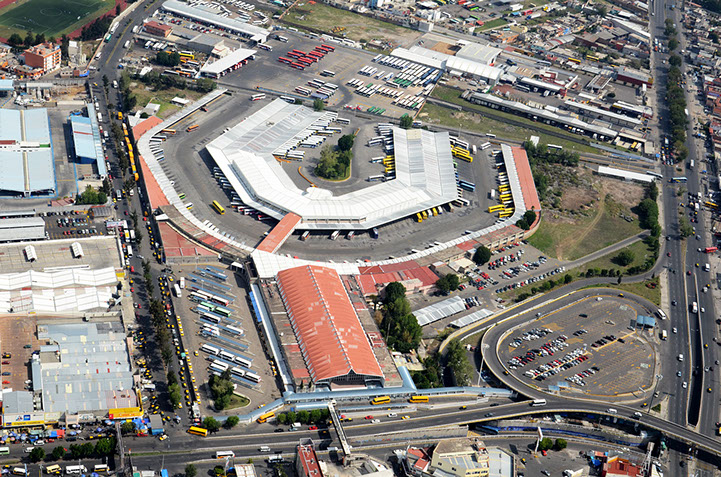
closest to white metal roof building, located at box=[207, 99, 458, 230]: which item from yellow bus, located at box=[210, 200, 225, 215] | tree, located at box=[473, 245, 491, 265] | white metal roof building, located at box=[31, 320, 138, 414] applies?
yellow bus, located at box=[210, 200, 225, 215]

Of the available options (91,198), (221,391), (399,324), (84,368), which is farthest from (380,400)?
(91,198)

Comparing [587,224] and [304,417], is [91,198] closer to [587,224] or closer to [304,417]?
[304,417]

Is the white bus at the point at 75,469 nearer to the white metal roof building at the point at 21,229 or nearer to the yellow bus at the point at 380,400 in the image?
the yellow bus at the point at 380,400

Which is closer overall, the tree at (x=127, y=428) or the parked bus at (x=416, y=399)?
the tree at (x=127, y=428)

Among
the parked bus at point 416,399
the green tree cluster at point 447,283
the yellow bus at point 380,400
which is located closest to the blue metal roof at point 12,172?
the green tree cluster at point 447,283

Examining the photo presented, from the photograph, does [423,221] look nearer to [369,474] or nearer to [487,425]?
[487,425]

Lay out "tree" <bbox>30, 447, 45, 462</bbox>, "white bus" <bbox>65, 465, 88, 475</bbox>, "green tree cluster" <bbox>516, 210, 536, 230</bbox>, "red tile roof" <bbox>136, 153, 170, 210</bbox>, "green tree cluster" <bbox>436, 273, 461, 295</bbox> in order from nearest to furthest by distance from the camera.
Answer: "white bus" <bbox>65, 465, 88, 475</bbox>
"tree" <bbox>30, 447, 45, 462</bbox>
"green tree cluster" <bbox>436, 273, 461, 295</bbox>
"red tile roof" <bbox>136, 153, 170, 210</bbox>
"green tree cluster" <bbox>516, 210, 536, 230</bbox>

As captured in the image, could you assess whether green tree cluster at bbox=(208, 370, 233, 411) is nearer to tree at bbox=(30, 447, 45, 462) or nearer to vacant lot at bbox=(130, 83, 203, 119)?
tree at bbox=(30, 447, 45, 462)
